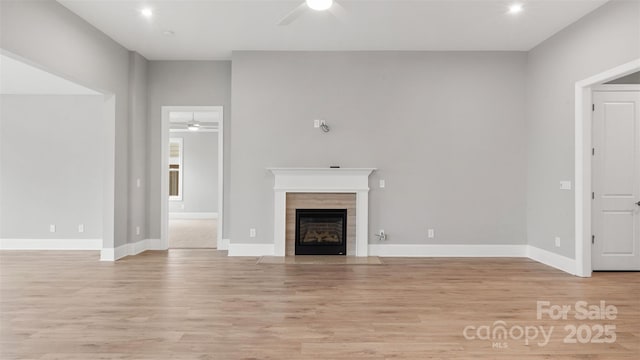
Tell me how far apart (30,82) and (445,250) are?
21.1ft

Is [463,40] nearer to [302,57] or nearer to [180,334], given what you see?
[302,57]

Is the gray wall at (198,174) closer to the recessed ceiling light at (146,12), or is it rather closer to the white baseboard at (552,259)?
the recessed ceiling light at (146,12)

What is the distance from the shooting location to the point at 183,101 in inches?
237

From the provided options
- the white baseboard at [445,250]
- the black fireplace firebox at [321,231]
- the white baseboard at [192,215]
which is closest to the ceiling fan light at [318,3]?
the black fireplace firebox at [321,231]

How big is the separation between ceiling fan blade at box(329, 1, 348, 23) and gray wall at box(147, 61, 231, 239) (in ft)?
7.84

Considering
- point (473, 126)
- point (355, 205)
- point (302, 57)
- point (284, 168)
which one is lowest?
point (355, 205)

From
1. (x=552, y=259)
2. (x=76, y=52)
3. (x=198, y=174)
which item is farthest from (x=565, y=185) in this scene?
(x=198, y=174)

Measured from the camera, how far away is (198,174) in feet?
36.8

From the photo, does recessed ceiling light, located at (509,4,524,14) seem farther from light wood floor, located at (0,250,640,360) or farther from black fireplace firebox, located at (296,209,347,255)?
black fireplace firebox, located at (296,209,347,255)

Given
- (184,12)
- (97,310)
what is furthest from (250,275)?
(184,12)

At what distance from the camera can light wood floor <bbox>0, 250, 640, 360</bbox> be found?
245cm

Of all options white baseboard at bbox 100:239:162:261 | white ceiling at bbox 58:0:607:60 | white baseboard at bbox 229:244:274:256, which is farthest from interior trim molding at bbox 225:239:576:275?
white ceiling at bbox 58:0:607:60

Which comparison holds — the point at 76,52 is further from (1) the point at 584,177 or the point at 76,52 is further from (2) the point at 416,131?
(1) the point at 584,177

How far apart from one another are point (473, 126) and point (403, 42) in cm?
161
